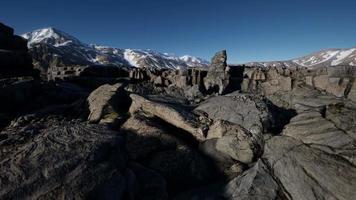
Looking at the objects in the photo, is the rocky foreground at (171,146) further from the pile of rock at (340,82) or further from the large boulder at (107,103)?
the pile of rock at (340,82)

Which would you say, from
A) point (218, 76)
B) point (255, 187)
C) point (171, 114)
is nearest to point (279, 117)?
point (171, 114)

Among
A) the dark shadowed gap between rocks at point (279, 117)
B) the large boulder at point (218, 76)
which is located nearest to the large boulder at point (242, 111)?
the dark shadowed gap between rocks at point (279, 117)

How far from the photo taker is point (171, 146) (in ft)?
55.2

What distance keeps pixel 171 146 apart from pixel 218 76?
5347 cm

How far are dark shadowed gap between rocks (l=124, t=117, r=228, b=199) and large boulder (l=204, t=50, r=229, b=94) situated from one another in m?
45.0

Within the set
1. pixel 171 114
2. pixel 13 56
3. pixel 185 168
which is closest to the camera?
pixel 185 168

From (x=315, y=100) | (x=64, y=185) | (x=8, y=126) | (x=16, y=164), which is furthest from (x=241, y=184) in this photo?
(x=8, y=126)

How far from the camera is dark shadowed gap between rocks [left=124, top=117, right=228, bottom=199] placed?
15.0 m

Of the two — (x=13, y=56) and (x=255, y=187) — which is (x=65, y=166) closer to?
(x=255, y=187)

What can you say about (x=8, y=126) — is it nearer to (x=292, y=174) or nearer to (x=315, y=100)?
(x=292, y=174)

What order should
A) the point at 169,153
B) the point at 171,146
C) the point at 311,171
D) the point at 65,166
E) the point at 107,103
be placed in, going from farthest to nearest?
the point at 107,103, the point at 171,146, the point at 169,153, the point at 311,171, the point at 65,166

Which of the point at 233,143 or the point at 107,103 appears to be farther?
the point at 107,103

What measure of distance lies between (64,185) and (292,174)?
9.60 metres

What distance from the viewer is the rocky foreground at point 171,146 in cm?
1004
